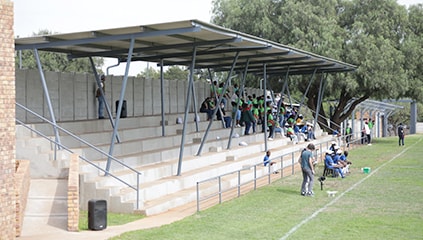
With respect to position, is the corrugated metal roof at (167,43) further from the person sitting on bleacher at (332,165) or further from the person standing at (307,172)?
the person sitting on bleacher at (332,165)

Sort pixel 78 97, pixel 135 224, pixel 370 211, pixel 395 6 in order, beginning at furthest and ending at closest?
pixel 395 6 → pixel 78 97 → pixel 370 211 → pixel 135 224

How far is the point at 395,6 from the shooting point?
48844mm

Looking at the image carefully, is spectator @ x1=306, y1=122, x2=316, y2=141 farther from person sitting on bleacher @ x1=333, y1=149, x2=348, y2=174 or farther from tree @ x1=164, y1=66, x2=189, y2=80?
tree @ x1=164, y1=66, x2=189, y2=80

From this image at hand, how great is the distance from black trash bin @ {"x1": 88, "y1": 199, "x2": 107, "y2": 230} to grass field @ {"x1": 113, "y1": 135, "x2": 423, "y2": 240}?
121 centimetres

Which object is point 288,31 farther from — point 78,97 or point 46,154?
point 46,154

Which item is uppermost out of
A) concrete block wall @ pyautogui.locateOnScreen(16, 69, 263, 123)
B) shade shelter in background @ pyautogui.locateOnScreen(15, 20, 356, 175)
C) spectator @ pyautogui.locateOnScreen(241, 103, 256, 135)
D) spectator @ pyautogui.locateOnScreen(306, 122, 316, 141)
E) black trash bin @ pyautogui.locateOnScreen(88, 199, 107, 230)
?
shade shelter in background @ pyautogui.locateOnScreen(15, 20, 356, 175)

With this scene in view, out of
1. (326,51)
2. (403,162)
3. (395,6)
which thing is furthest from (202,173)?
(395,6)

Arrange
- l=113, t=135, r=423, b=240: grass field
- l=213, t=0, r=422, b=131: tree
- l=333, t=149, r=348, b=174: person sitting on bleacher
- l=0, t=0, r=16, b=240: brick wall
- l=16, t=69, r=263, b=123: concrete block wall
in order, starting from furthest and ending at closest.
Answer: l=213, t=0, r=422, b=131: tree
l=333, t=149, r=348, b=174: person sitting on bleacher
l=16, t=69, r=263, b=123: concrete block wall
l=113, t=135, r=423, b=240: grass field
l=0, t=0, r=16, b=240: brick wall

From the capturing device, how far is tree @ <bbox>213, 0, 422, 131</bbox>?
46.4 m

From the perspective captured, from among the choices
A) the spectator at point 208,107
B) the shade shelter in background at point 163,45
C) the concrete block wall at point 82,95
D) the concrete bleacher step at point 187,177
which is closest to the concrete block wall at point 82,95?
the concrete block wall at point 82,95

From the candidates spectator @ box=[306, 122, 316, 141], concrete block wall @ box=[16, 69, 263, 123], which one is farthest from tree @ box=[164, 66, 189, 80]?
concrete block wall @ box=[16, 69, 263, 123]

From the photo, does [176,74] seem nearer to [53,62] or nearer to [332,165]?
[53,62]

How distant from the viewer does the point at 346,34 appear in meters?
48.5

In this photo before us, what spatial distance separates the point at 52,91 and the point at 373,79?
1042 inches
